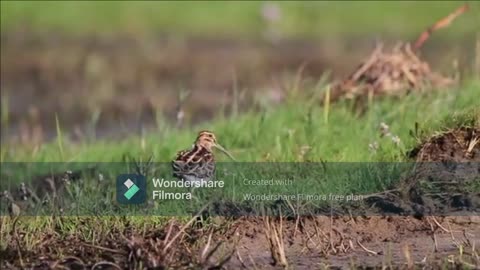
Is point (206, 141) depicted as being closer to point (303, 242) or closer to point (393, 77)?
point (303, 242)

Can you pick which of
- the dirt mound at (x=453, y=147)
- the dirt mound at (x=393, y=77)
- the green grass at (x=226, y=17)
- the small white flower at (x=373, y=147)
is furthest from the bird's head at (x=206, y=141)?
the green grass at (x=226, y=17)

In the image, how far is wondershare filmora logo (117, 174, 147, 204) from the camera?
517cm

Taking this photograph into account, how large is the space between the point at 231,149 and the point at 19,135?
3.19m

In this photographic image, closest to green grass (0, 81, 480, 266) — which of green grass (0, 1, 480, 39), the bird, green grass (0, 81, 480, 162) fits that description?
green grass (0, 81, 480, 162)

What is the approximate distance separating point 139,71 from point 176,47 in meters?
0.85

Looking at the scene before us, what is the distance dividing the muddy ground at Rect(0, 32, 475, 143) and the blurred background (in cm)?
1

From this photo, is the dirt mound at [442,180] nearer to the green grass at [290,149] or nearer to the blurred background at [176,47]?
the green grass at [290,149]

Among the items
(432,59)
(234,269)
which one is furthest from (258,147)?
(432,59)

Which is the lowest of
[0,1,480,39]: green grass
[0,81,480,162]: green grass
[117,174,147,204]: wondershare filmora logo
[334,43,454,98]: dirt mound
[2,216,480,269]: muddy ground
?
[2,216,480,269]: muddy ground

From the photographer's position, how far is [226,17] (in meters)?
13.4

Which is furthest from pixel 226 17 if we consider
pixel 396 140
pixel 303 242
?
pixel 303 242

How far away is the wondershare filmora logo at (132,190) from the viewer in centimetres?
517

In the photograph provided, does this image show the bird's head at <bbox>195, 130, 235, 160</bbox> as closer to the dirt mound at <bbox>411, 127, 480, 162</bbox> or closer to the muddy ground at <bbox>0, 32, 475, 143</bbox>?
the dirt mound at <bbox>411, 127, 480, 162</bbox>

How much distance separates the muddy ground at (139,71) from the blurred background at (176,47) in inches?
0.5
